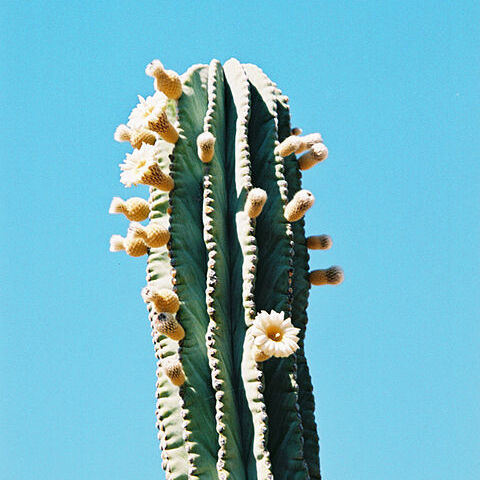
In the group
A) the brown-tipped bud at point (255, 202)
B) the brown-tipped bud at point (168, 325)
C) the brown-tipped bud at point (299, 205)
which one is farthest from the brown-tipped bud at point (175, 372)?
the brown-tipped bud at point (299, 205)

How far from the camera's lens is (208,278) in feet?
10.0

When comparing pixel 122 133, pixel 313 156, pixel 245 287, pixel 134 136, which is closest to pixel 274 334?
pixel 245 287

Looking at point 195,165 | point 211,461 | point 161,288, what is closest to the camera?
point 211,461

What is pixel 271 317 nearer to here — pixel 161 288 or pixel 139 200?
pixel 161 288

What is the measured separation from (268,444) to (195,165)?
124cm


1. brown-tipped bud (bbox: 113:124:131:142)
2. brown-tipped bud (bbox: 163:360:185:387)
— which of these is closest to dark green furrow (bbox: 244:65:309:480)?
brown-tipped bud (bbox: 163:360:185:387)

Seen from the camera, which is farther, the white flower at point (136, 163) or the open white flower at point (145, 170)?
the white flower at point (136, 163)

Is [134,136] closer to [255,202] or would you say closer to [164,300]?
[255,202]

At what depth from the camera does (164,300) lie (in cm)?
298

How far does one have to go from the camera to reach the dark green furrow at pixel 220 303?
288 centimetres

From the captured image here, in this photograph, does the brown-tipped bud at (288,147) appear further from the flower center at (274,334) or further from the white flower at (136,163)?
the flower center at (274,334)

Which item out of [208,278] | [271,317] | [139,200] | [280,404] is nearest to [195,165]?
[139,200]

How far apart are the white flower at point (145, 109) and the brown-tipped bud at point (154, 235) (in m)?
0.60

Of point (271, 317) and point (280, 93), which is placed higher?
point (280, 93)
